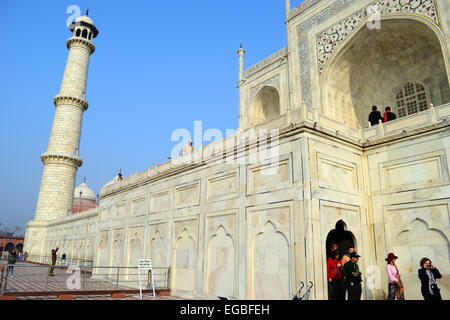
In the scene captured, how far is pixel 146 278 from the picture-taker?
13602 mm

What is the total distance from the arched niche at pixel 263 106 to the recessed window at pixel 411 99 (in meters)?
5.90

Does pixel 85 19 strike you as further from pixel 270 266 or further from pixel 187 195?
pixel 270 266

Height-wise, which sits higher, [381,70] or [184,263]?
[381,70]

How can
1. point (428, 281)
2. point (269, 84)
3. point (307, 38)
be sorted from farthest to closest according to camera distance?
point (269, 84) → point (307, 38) → point (428, 281)

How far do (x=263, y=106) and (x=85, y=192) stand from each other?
4479 centimetres

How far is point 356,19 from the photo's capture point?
1425cm

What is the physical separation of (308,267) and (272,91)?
11.9 metres

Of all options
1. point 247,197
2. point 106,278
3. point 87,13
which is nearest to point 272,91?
point 247,197

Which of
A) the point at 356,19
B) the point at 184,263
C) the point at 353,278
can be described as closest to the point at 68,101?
the point at 184,263

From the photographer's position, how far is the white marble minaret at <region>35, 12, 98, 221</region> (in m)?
34.0

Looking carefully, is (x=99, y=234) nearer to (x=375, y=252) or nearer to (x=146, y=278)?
(x=146, y=278)

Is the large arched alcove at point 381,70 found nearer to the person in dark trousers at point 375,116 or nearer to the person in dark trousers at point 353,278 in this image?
the person in dark trousers at point 375,116

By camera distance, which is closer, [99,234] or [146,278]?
[146,278]

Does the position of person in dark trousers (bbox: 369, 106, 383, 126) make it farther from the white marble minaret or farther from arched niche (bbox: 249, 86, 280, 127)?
the white marble minaret
